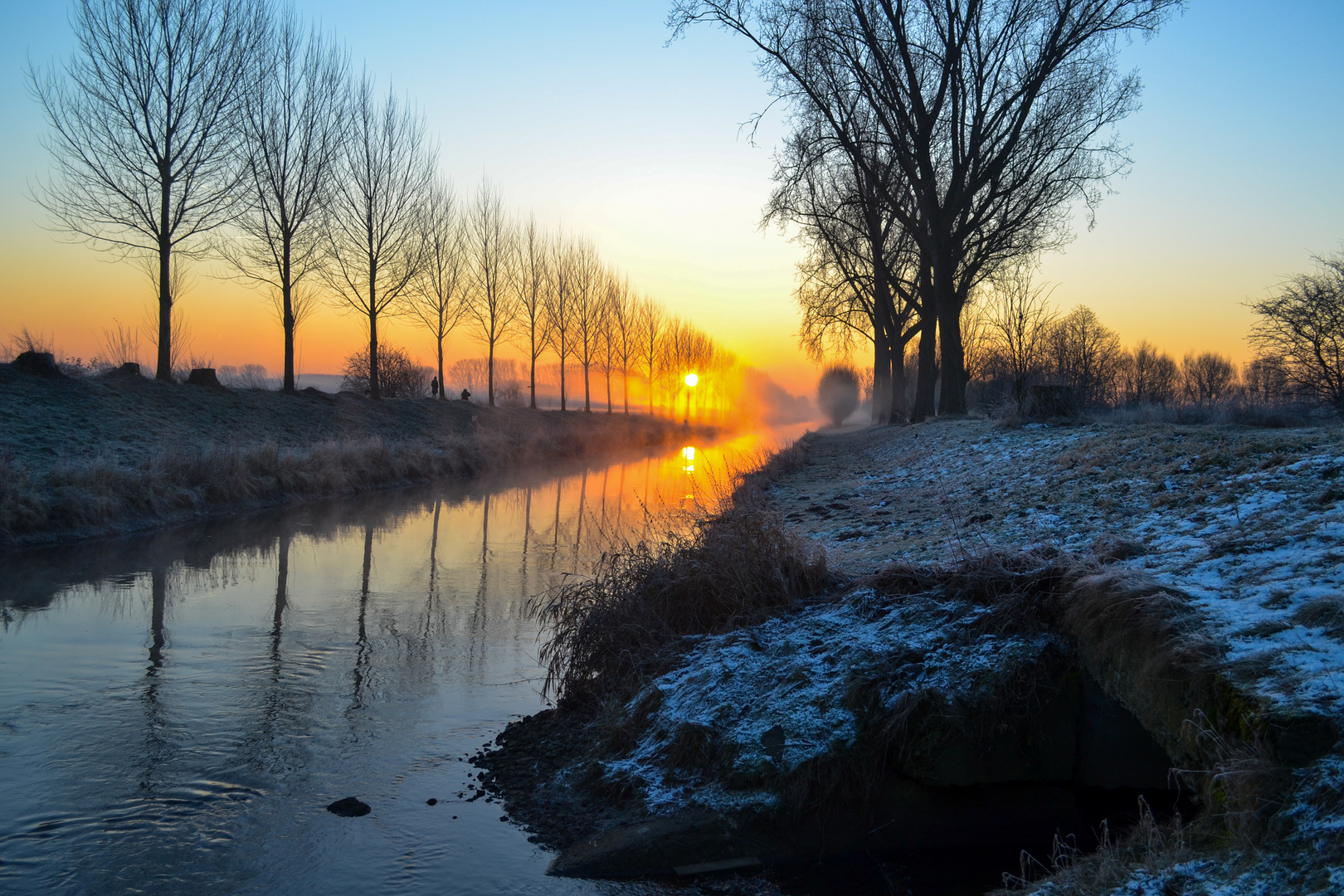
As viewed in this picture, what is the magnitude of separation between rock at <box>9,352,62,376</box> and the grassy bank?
1.07 ft

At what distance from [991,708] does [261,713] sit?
15.4 feet

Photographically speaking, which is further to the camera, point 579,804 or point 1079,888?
point 579,804

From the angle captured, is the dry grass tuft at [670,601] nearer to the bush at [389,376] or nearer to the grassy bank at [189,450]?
the grassy bank at [189,450]

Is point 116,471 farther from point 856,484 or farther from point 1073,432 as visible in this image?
point 1073,432

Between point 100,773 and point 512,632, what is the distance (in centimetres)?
354

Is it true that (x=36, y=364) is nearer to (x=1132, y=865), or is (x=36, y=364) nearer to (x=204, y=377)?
(x=204, y=377)

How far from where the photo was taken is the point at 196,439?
1870 cm

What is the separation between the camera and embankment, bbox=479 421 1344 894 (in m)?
2.85

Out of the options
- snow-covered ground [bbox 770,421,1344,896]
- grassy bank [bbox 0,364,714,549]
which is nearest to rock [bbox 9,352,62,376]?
grassy bank [bbox 0,364,714,549]

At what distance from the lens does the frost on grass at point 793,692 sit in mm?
4098

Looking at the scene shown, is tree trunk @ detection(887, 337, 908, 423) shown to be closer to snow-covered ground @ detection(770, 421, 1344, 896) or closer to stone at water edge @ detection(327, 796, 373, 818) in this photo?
snow-covered ground @ detection(770, 421, 1344, 896)

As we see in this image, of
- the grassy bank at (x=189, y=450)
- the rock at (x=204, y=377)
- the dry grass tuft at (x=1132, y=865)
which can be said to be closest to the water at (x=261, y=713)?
the grassy bank at (x=189, y=450)

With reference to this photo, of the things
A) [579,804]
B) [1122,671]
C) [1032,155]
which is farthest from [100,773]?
[1032,155]

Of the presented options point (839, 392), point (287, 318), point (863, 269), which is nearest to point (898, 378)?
point (863, 269)
